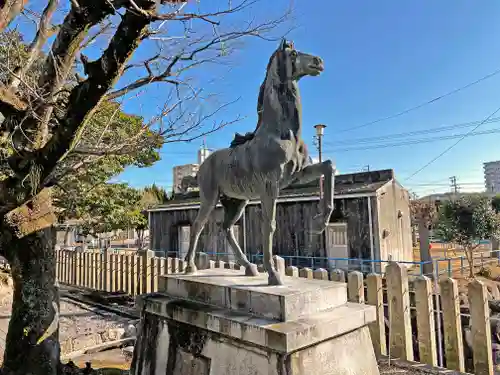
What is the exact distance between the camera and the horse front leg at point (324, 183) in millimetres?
3047

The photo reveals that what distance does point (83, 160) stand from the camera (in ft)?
14.8

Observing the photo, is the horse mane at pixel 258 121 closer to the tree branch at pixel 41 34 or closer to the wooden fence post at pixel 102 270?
the tree branch at pixel 41 34

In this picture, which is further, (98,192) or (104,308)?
(98,192)

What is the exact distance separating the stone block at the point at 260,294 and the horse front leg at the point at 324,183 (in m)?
0.54

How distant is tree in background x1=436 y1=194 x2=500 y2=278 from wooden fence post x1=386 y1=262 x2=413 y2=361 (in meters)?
13.8

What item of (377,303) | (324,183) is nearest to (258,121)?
(324,183)

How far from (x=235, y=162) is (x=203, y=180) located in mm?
522

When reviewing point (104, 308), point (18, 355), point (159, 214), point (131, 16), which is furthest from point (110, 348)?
point (159, 214)

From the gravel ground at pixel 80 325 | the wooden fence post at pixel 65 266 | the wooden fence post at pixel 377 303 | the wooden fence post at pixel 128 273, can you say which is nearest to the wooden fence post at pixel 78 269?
the wooden fence post at pixel 65 266

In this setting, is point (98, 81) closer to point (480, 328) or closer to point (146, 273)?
point (480, 328)

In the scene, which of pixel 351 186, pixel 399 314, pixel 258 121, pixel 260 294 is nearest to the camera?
pixel 260 294

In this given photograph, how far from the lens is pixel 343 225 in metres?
13.8

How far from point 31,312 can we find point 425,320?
15.6 feet

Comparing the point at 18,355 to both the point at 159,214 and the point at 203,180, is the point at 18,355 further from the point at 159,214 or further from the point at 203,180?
the point at 159,214
